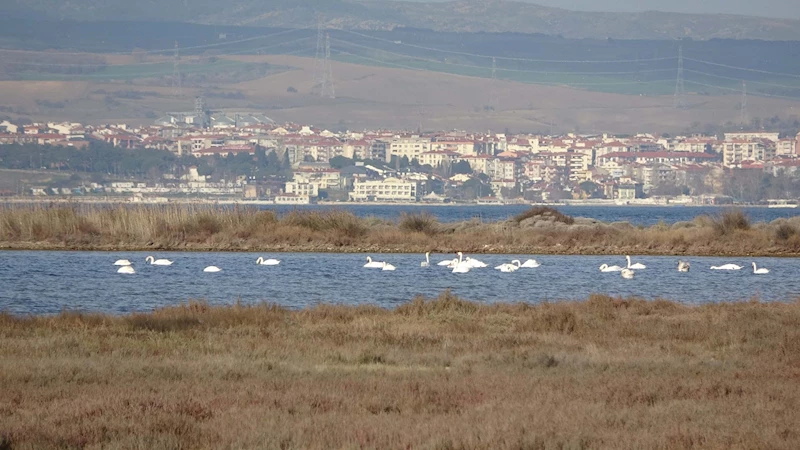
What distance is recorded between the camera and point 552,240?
40281 millimetres

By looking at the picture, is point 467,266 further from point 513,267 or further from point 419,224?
point 419,224

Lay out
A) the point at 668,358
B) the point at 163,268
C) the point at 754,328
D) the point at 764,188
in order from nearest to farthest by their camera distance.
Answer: the point at 668,358 → the point at 754,328 → the point at 163,268 → the point at 764,188

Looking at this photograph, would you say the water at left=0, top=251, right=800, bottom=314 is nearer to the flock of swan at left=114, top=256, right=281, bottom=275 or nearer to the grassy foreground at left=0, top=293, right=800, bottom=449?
the flock of swan at left=114, top=256, right=281, bottom=275

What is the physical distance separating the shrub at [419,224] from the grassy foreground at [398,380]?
2533 cm

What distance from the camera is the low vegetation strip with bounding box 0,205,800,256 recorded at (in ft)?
127

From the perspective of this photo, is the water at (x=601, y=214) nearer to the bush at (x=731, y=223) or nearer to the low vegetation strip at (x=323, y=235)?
the low vegetation strip at (x=323, y=235)

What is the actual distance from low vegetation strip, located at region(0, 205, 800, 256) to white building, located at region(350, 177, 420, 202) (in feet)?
396

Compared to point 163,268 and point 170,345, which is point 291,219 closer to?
point 163,268

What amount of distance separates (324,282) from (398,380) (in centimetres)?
1564

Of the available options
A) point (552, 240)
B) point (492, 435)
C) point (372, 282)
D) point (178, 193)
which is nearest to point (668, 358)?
point (492, 435)

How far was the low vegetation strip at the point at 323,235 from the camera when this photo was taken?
38.8 metres

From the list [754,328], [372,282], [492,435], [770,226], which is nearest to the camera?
[492,435]

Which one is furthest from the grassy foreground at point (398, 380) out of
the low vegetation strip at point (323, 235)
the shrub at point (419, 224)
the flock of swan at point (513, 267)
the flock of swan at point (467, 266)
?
the shrub at point (419, 224)

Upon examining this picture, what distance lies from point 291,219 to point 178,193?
4586 inches
